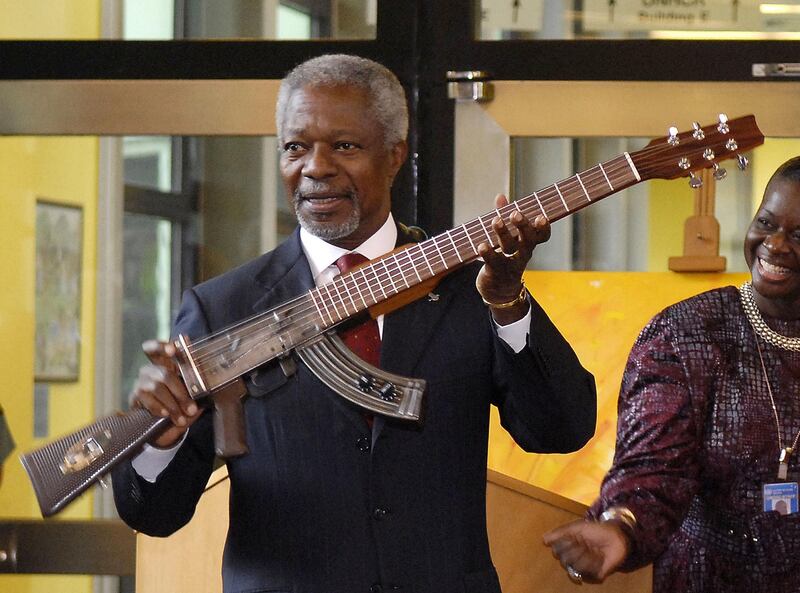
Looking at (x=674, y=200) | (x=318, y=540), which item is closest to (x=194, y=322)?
(x=318, y=540)

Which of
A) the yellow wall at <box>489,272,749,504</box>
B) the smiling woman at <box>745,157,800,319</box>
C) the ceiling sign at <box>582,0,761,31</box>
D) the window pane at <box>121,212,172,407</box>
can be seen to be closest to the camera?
the smiling woman at <box>745,157,800,319</box>

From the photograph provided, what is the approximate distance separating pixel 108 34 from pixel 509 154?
130 centimetres

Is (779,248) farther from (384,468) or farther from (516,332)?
(384,468)

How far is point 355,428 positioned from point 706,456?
703mm

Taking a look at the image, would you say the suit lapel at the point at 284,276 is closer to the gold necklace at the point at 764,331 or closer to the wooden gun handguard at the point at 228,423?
the wooden gun handguard at the point at 228,423

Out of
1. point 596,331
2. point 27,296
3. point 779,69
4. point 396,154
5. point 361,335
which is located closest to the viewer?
point 361,335

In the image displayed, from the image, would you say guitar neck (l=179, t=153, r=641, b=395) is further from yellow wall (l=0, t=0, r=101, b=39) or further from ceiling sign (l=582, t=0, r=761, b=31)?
yellow wall (l=0, t=0, r=101, b=39)

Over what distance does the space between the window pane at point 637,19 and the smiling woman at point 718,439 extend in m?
1.51

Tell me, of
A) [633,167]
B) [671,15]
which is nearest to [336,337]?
[633,167]

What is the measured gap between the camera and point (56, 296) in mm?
4227

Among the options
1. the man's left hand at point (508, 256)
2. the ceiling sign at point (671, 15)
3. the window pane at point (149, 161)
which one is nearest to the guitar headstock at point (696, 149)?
the man's left hand at point (508, 256)

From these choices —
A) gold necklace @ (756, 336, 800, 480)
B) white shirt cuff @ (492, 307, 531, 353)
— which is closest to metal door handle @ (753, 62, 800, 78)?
gold necklace @ (756, 336, 800, 480)

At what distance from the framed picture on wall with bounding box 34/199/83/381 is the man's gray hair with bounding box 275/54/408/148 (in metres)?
2.17

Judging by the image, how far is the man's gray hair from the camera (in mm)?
2225
